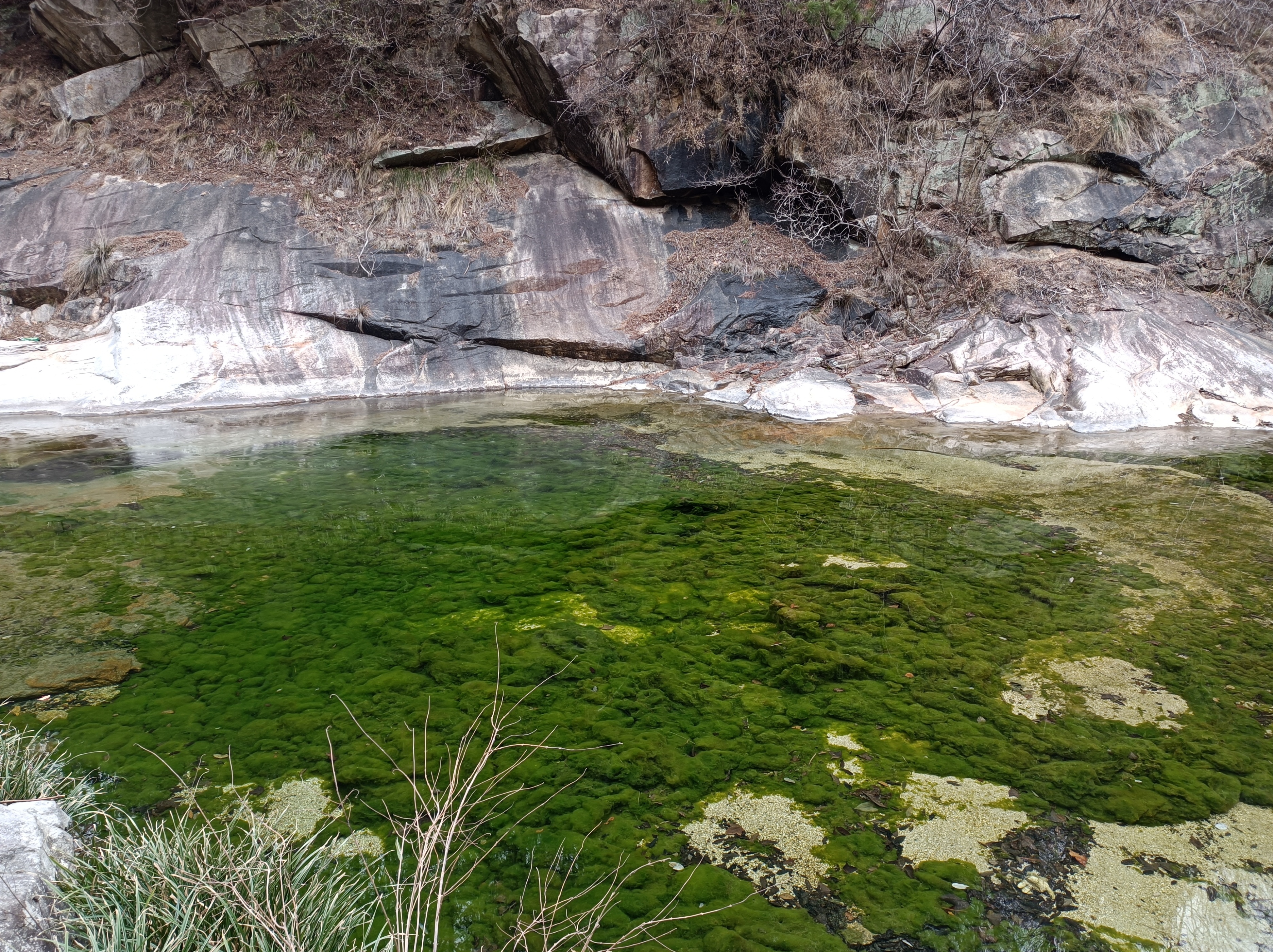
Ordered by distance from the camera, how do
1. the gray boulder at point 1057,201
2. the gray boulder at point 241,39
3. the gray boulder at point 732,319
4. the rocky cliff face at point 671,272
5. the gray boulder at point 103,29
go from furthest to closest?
the gray boulder at point 241,39, the gray boulder at point 103,29, the gray boulder at point 732,319, the gray boulder at point 1057,201, the rocky cliff face at point 671,272

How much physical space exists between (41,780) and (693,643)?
2.56 m

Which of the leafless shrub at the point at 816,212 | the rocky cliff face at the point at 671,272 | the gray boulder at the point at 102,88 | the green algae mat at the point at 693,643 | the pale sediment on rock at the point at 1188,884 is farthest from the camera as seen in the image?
the gray boulder at the point at 102,88

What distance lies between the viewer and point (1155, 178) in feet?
32.8

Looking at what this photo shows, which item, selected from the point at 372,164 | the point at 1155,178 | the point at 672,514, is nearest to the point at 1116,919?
the point at 672,514

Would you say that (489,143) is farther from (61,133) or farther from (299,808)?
(299,808)

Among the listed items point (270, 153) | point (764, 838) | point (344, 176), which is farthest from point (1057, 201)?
point (270, 153)

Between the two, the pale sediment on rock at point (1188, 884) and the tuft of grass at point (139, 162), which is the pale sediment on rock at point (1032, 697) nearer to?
the pale sediment on rock at point (1188, 884)

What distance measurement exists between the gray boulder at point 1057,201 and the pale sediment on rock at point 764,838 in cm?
966

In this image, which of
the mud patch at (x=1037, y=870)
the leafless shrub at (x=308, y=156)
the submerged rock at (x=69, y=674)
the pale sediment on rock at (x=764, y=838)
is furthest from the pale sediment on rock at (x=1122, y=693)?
the leafless shrub at (x=308, y=156)

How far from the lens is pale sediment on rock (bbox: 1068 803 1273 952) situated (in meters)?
2.13

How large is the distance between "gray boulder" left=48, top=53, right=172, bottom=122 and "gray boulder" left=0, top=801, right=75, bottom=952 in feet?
45.3

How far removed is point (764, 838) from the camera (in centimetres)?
251

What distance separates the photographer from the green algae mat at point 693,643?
2637 mm

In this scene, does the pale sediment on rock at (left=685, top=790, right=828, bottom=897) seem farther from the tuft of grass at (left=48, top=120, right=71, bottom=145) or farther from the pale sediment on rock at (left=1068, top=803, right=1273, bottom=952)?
the tuft of grass at (left=48, top=120, right=71, bottom=145)
